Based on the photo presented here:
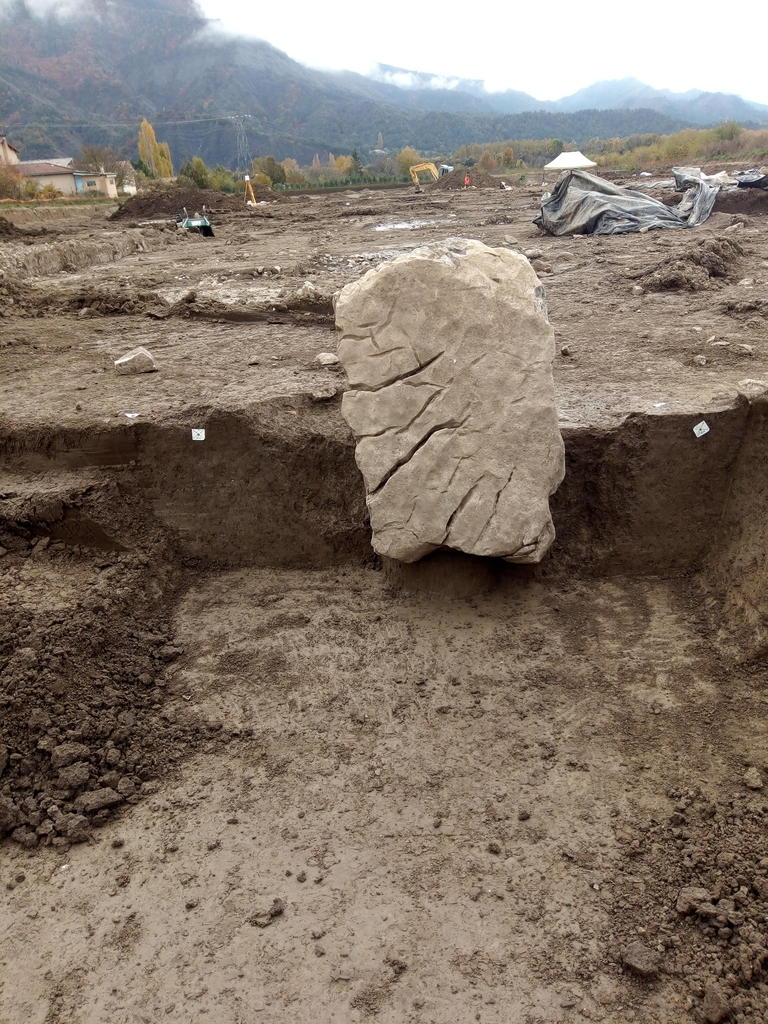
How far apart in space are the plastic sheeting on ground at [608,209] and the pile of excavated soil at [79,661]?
10.7 m

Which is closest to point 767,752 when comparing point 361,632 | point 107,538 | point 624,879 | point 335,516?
point 624,879

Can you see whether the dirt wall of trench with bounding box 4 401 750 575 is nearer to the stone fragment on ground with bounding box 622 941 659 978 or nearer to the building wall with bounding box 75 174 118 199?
the stone fragment on ground with bounding box 622 941 659 978

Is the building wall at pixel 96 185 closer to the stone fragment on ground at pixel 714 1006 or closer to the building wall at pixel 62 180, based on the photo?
the building wall at pixel 62 180

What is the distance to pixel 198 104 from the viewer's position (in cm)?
13400

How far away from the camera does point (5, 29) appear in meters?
149

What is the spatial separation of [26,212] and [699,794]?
23.5 metres

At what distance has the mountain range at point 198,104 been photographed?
316ft

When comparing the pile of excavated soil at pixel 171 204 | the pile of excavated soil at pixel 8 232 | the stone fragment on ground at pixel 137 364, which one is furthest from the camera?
the pile of excavated soil at pixel 171 204

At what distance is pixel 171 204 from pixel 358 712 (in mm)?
22819

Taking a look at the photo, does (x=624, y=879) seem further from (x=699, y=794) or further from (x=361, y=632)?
(x=361, y=632)

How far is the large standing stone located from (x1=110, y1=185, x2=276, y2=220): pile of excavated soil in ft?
67.1

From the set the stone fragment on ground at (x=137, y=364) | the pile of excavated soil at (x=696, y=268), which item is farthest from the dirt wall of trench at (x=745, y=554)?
the stone fragment on ground at (x=137, y=364)

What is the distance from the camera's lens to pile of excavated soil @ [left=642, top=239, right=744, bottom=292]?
25.7 feet

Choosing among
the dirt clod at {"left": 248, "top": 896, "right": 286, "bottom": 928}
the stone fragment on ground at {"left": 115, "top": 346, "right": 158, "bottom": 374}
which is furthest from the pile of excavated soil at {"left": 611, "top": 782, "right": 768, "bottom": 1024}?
the stone fragment on ground at {"left": 115, "top": 346, "right": 158, "bottom": 374}
